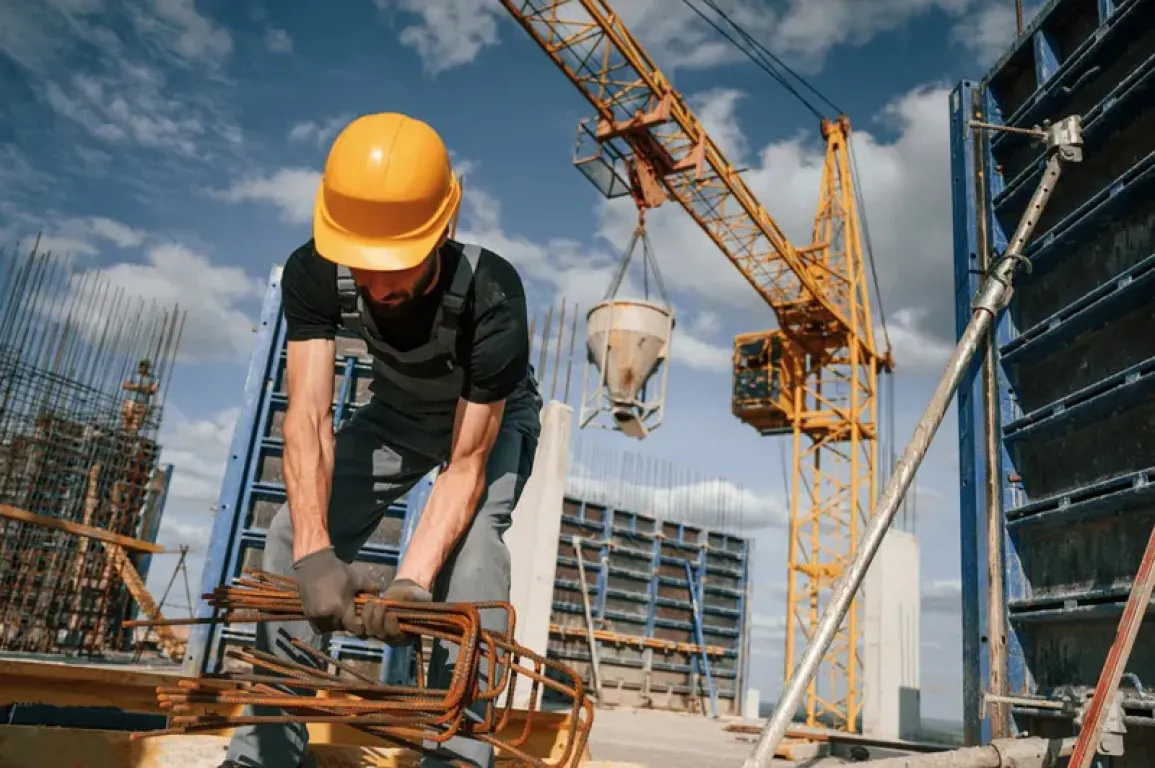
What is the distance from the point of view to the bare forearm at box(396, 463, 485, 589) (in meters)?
2.06

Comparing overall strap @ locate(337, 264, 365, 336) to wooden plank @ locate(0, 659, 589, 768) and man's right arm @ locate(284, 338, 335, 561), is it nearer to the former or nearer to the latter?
man's right arm @ locate(284, 338, 335, 561)

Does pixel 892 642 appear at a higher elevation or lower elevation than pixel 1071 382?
lower

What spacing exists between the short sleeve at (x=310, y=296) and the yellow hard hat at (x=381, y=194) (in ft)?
A: 0.79

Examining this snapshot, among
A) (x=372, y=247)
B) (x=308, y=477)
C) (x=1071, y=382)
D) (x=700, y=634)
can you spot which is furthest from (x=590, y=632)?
(x=372, y=247)

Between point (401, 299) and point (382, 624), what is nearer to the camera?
point (382, 624)

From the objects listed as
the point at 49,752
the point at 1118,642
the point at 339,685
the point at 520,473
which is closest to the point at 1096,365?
the point at 1118,642

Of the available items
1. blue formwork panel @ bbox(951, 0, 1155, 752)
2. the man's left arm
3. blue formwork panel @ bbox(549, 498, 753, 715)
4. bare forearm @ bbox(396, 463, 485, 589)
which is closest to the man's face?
the man's left arm

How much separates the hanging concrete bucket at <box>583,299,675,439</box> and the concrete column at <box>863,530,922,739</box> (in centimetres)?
674

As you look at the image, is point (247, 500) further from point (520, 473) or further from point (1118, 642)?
point (1118, 642)

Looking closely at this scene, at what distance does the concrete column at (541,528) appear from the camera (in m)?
10.3

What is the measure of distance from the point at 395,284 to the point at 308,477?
0.58 meters

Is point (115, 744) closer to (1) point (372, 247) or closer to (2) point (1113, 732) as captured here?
(1) point (372, 247)

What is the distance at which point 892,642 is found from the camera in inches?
671

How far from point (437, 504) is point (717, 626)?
605 inches
